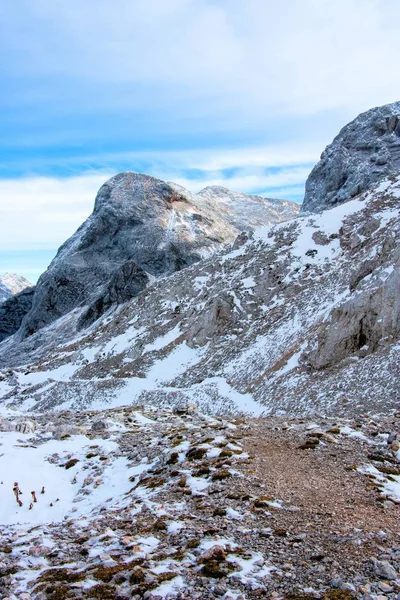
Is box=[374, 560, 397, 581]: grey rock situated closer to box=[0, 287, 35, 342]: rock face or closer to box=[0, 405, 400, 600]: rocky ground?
box=[0, 405, 400, 600]: rocky ground

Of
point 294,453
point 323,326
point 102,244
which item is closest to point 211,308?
point 323,326

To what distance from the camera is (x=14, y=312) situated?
194375 millimetres

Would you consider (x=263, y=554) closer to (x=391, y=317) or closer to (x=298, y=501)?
(x=298, y=501)

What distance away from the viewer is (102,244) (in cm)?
16788

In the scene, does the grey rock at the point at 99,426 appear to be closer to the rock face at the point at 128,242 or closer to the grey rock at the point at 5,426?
the grey rock at the point at 5,426

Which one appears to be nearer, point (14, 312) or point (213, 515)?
point (213, 515)

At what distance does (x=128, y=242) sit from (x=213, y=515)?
15446 cm

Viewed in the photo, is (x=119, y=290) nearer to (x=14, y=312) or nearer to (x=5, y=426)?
(x=5, y=426)

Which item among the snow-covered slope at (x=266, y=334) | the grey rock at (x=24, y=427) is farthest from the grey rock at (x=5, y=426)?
the snow-covered slope at (x=266, y=334)

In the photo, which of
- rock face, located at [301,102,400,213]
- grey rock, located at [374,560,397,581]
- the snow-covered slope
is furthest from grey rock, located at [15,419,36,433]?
rock face, located at [301,102,400,213]

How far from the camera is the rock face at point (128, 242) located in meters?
152

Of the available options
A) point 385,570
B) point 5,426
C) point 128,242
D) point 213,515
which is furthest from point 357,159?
point 385,570

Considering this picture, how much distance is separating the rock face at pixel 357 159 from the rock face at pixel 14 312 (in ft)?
408

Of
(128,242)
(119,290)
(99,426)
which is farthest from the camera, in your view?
(128,242)
